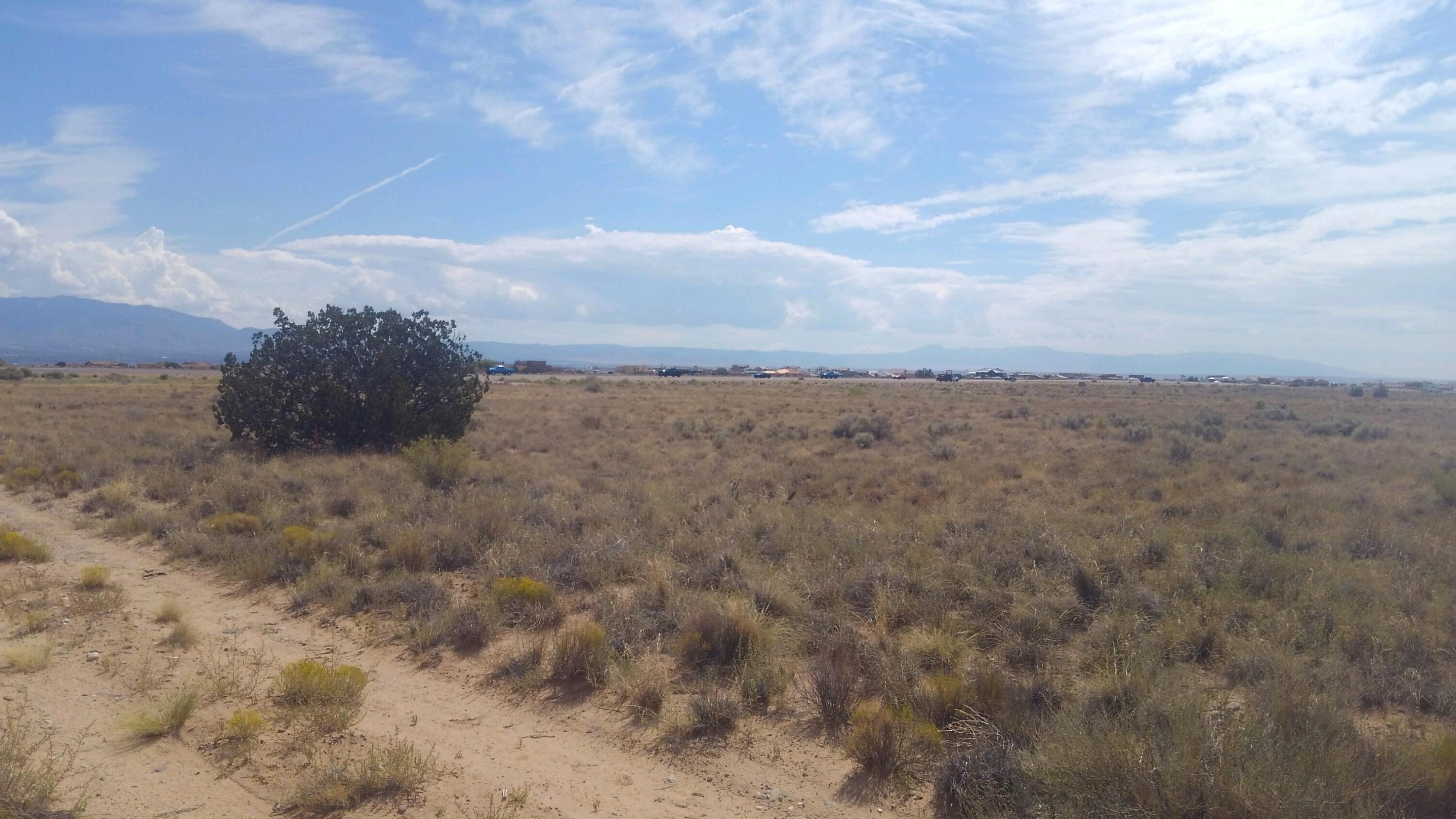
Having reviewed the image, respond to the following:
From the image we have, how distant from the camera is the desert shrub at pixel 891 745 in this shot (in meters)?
5.72

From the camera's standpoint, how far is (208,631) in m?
8.28

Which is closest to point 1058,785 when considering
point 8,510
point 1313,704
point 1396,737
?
point 1313,704

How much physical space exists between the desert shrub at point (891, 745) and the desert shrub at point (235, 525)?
9.71 meters

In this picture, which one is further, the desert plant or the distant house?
the distant house

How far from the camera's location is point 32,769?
212 inches

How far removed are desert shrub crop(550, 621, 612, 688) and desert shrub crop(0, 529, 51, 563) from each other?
788 centimetres

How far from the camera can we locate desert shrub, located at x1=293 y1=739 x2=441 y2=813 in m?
5.23

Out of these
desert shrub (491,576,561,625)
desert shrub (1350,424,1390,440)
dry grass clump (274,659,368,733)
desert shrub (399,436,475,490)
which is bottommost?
dry grass clump (274,659,368,733)

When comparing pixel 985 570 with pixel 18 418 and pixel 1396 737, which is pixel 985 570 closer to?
pixel 1396 737

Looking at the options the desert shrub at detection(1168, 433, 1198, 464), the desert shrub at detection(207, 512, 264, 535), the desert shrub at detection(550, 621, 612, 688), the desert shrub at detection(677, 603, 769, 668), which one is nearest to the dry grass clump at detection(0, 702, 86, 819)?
the desert shrub at detection(550, 621, 612, 688)

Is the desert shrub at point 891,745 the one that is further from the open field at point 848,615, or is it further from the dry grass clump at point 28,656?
the dry grass clump at point 28,656

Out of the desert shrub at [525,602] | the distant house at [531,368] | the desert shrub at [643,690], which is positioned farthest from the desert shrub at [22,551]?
the distant house at [531,368]

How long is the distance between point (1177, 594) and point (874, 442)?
51.1ft

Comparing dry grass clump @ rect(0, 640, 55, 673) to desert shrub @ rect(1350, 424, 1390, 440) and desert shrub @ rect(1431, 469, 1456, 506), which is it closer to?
desert shrub @ rect(1431, 469, 1456, 506)
